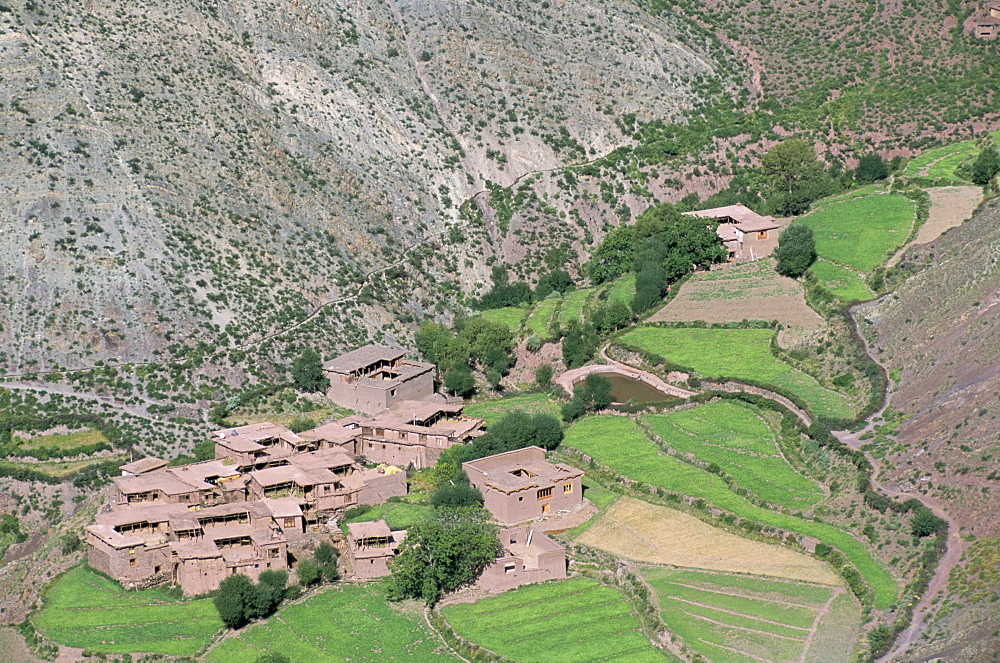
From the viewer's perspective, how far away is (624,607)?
3263 inches

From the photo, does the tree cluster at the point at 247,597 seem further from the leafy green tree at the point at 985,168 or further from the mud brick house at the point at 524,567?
the leafy green tree at the point at 985,168

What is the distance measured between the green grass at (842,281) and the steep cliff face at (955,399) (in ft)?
7.81

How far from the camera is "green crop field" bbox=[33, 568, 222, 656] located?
8231cm

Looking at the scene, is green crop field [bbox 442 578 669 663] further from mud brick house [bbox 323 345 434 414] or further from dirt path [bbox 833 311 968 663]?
mud brick house [bbox 323 345 434 414]

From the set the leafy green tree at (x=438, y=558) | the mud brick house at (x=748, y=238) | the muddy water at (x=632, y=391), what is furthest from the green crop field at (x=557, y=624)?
the mud brick house at (x=748, y=238)

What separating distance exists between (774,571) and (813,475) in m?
11.1

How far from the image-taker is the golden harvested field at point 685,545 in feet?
277

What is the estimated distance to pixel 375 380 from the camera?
10775 cm

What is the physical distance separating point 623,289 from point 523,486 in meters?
32.9

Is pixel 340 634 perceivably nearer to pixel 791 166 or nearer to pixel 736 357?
pixel 736 357

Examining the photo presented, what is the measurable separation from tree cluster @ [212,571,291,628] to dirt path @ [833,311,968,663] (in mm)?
27554

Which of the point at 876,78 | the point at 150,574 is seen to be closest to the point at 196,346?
the point at 150,574

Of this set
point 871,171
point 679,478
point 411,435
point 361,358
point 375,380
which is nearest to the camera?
point 679,478

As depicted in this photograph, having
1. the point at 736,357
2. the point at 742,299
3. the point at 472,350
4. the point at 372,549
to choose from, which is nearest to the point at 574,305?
the point at 472,350
